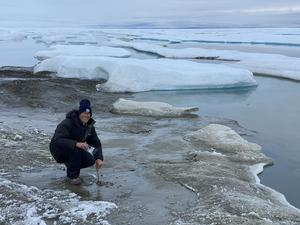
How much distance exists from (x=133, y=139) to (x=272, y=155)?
7.32ft

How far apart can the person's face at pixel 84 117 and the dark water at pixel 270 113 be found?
8.59 feet

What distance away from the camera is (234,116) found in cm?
1128

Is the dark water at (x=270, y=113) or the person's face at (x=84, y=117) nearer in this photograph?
the person's face at (x=84, y=117)

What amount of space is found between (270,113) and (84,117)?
7.42m

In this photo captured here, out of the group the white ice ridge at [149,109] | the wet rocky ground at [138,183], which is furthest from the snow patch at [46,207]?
the white ice ridge at [149,109]

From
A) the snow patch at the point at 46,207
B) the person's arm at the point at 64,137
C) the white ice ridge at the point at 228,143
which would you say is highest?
the person's arm at the point at 64,137

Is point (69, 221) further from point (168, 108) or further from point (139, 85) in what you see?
point (139, 85)

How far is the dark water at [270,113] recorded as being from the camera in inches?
269

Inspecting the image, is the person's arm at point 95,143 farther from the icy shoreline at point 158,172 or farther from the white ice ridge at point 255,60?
the white ice ridge at point 255,60

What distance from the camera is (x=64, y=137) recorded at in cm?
496

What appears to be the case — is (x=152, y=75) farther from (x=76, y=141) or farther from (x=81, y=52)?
(x=81, y=52)

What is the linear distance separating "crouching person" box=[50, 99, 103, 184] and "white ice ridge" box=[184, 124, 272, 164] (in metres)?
2.68

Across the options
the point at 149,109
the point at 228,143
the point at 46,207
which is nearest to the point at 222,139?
the point at 228,143

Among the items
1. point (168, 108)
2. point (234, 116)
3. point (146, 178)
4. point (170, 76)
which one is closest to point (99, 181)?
point (146, 178)
